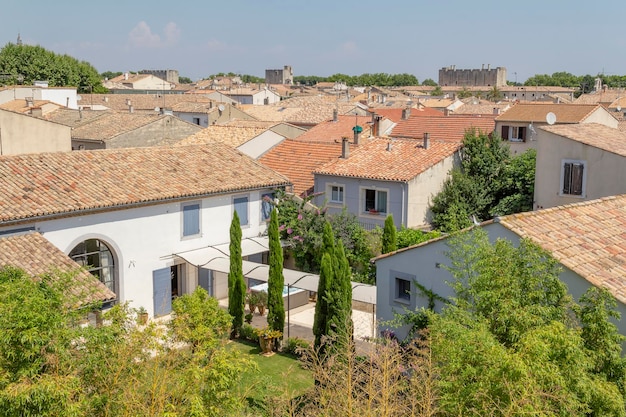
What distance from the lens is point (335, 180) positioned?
36.3m

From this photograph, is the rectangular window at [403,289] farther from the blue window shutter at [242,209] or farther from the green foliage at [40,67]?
the green foliage at [40,67]

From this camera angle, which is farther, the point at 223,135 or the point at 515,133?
the point at 223,135

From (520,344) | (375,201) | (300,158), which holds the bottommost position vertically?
(375,201)

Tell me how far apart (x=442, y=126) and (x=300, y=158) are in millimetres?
12816

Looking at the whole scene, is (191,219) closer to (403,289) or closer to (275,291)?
(275,291)

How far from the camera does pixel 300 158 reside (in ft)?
135

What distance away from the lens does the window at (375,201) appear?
34.9 metres

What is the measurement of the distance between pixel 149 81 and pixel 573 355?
140 m

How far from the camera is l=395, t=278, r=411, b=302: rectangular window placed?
69.0 ft

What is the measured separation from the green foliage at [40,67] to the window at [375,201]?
8574cm

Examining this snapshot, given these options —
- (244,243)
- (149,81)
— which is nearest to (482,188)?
(244,243)

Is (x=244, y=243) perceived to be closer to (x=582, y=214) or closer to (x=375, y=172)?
(x=375, y=172)

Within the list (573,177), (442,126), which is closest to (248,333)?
(573,177)

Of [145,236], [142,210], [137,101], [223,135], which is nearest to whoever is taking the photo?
[142,210]
